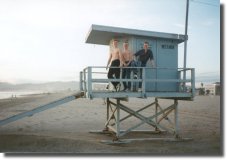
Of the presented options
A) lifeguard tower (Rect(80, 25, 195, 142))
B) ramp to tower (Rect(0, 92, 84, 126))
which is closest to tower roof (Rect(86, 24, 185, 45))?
lifeguard tower (Rect(80, 25, 195, 142))

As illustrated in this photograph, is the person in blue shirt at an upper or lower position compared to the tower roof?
lower

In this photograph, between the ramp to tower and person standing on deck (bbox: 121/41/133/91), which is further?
person standing on deck (bbox: 121/41/133/91)

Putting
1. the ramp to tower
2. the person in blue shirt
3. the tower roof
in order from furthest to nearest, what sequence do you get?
the person in blue shirt → the tower roof → the ramp to tower

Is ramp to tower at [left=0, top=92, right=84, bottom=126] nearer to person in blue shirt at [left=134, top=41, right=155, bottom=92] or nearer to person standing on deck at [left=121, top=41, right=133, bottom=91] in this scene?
person standing on deck at [left=121, top=41, right=133, bottom=91]

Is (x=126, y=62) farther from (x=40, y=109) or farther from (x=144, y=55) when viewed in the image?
(x=40, y=109)

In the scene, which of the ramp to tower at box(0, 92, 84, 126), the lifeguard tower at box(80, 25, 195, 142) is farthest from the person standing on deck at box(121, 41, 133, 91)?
the ramp to tower at box(0, 92, 84, 126)

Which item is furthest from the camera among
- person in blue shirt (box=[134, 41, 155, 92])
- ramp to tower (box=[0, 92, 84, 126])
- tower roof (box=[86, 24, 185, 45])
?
person in blue shirt (box=[134, 41, 155, 92])

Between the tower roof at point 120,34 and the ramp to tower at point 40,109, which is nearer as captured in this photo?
the ramp to tower at point 40,109

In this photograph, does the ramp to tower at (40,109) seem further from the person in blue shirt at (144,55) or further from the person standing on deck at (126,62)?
the person in blue shirt at (144,55)

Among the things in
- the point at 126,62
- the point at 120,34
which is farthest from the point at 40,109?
the point at 120,34

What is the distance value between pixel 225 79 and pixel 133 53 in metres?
3.60

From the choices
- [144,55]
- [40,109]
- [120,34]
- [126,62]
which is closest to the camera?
[40,109]

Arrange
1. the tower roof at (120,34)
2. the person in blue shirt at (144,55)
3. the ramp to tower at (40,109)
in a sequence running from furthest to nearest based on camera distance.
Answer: the person in blue shirt at (144,55), the tower roof at (120,34), the ramp to tower at (40,109)

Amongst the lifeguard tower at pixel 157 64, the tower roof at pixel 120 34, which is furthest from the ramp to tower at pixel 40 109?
the tower roof at pixel 120 34
